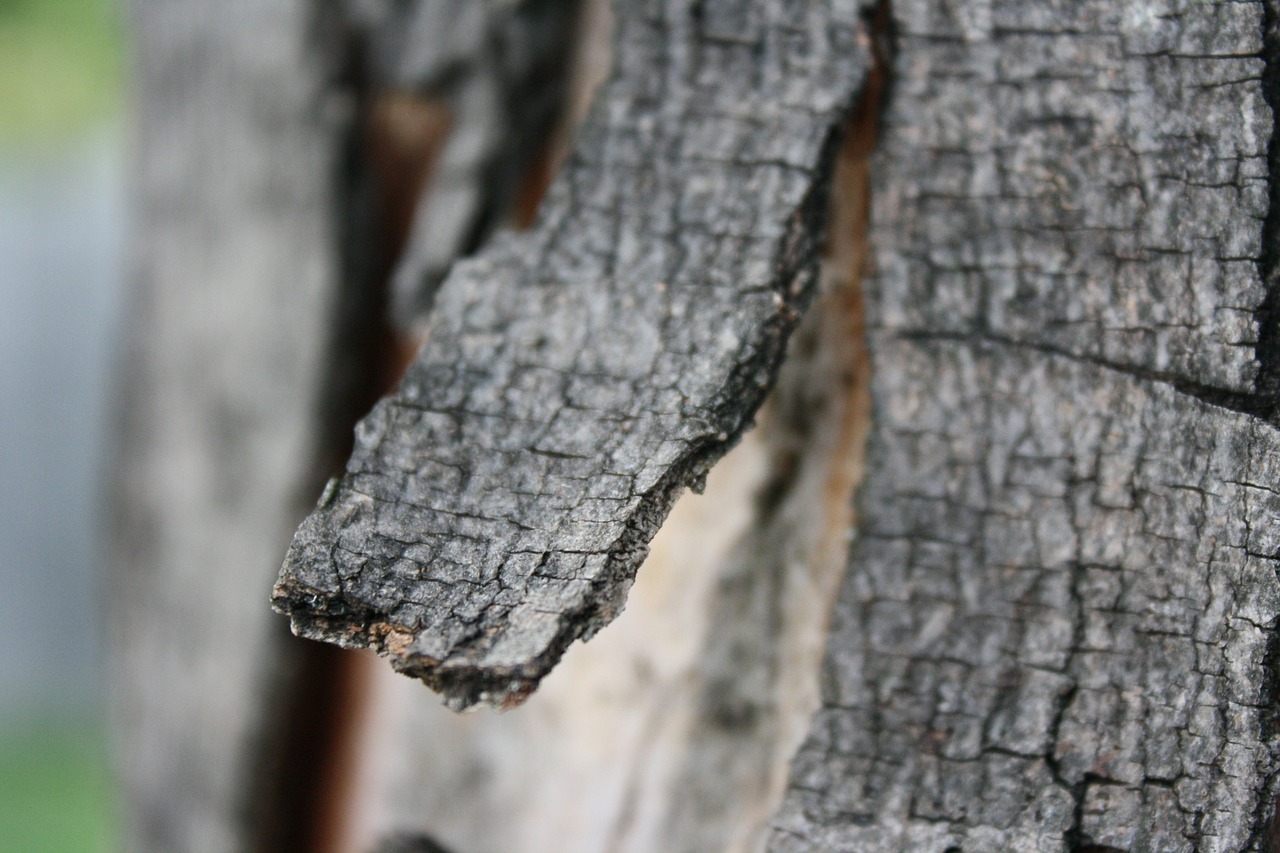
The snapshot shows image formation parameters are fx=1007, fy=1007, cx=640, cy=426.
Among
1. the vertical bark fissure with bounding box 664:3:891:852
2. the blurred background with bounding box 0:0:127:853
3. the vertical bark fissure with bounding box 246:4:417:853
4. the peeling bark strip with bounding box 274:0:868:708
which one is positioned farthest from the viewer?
the blurred background with bounding box 0:0:127:853

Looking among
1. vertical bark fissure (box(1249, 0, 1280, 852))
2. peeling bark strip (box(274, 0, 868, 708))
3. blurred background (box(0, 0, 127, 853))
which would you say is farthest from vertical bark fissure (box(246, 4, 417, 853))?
blurred background (box(0, 0, 127, 853))

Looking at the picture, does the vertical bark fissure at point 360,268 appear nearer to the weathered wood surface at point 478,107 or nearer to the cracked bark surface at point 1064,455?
the weathered wood surface at point 478,107

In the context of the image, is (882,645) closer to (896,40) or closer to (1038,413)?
(1038,413)

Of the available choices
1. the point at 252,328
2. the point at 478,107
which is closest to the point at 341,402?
the point at 252,328

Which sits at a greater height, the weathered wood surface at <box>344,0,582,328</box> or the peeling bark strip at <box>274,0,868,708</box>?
the weathered wood surface at <box>344,0,582,328</box>

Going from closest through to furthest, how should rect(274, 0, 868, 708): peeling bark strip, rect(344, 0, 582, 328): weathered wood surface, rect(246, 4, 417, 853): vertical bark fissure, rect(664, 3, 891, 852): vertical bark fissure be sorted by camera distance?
rect(274, 0, 868, 708): peeling bark strip → rect(664, 3, 891, 852): vertical bark fissure → rect(344, 0, 582, 328): weathered wood surface → rect(246, 4, 417, 853): vertical bark fissure

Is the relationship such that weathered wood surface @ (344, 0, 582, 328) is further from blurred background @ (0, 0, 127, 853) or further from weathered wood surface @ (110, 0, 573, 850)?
blurred background @ (0, 0, 127, 853)
